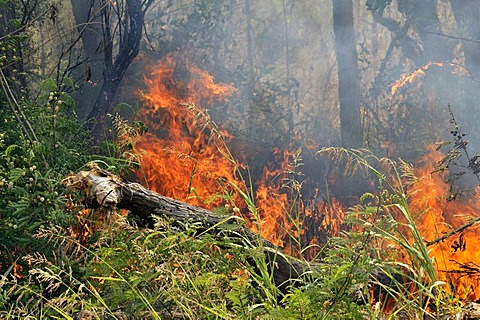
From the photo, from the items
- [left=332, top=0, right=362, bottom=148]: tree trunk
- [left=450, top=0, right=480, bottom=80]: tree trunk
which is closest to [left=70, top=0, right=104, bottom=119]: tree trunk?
[left=332, top=0, right=362, bottom=148]: tree trunk

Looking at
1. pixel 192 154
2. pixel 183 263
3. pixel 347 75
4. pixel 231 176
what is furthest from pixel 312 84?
pixel 183 263

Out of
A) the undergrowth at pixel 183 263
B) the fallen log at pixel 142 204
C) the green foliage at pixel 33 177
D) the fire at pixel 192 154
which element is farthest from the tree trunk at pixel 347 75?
the fallen log at pixel 142 204

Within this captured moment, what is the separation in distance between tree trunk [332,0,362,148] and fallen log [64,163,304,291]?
4.90 meters

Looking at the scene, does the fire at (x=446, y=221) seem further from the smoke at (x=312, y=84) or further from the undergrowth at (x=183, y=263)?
the undergrowth at (x=183, y=263)

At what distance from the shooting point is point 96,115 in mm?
5984

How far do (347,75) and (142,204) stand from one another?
581 centimetres

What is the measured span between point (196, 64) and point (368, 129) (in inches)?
85.2

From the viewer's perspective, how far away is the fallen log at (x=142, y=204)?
2602 mm

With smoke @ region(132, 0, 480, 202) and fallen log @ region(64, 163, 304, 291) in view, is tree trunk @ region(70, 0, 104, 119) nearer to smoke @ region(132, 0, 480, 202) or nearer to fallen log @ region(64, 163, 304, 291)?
smoke @ region(132, 0, 480, 202)

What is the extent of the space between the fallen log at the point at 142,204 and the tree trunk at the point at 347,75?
16.1ft

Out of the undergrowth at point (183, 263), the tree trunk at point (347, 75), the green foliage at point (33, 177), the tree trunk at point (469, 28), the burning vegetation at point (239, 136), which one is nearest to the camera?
the undergrowth at point (183, 263)

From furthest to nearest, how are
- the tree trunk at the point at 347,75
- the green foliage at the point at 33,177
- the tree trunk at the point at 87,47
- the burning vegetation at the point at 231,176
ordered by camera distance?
the tree trunk at the point at 347,75 < the tree trunk at the point at 87,47 < the burning vegetation at the point at 231,176 < the green foliage at the point at 33,177

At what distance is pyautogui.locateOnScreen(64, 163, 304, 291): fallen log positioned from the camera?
8.54 feet

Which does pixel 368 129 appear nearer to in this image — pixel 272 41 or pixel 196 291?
pixel 272 41
